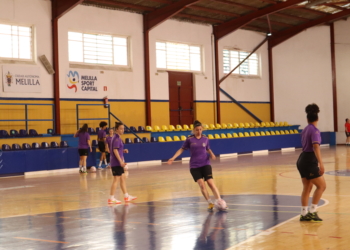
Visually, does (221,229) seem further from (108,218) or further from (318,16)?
(318,16)

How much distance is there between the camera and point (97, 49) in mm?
27781

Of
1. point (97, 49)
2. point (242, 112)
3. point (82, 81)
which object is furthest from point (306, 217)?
point (242, 112)

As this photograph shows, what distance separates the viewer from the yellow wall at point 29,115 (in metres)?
23.9

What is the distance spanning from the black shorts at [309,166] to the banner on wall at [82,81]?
19.4m

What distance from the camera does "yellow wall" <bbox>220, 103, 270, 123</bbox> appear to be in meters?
35.3

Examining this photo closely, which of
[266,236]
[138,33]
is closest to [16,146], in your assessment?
[138,33]

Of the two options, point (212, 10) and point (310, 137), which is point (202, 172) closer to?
point (310, 137)

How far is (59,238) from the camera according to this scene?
7914mm

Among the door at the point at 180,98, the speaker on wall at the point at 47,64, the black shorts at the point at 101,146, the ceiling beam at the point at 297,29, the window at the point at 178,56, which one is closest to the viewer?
the black shorts at the point at 101,146

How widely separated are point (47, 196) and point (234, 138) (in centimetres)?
1944

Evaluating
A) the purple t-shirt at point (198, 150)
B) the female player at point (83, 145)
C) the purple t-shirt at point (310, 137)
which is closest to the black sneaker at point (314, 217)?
the purple t-shirt at point (310, 137)

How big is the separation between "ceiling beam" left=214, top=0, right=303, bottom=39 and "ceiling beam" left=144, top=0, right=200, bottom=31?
5951mm

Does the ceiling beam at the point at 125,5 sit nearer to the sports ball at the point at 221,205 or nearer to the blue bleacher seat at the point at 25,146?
the blue bleacher seat at the point at 25,146

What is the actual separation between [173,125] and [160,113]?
1623 mm
